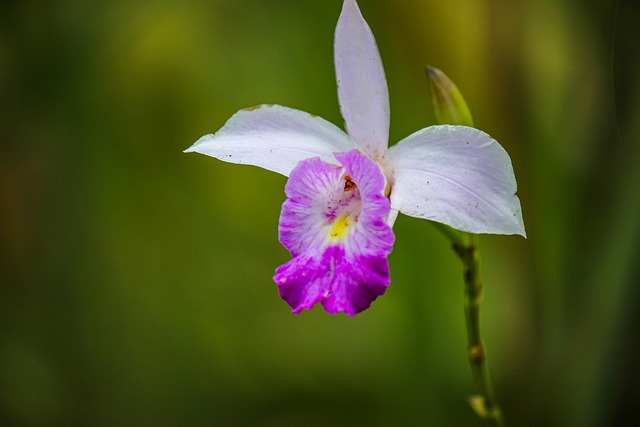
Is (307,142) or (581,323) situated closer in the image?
(307,142)

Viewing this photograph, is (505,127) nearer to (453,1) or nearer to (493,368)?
(453,1)

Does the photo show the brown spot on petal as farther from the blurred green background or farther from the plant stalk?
the blurred green background

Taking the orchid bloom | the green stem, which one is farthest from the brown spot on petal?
the green stem

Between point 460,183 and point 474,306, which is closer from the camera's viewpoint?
point 460,183

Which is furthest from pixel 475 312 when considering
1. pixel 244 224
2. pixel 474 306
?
pixel 244 224

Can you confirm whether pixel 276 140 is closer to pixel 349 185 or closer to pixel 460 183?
pixel 349 185

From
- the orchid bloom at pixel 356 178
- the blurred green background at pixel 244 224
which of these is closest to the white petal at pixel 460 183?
the orchid bloom at pixel 356 178

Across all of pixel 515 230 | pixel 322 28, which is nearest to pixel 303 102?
pixel 322 28
